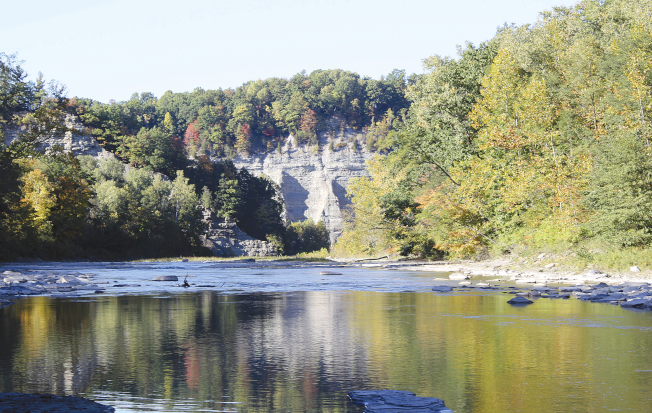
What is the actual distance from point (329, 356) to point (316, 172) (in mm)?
157668

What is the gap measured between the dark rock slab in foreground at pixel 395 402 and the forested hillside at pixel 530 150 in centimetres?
2100

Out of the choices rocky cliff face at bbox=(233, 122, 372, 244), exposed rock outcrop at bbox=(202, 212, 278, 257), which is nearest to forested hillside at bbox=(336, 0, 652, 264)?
exposed rock outcrop at bbox=(202, 212, 278, 257)

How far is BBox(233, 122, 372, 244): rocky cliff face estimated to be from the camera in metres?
Result: 160

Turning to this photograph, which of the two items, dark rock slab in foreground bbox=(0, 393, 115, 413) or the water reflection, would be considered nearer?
dark rock slab in foreground bbox=(0, 393, 115, 413)

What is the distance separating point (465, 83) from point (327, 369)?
3934cm

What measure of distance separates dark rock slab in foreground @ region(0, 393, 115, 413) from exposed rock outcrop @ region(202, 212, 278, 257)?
9590 cm

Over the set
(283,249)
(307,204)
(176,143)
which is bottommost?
(283,249)

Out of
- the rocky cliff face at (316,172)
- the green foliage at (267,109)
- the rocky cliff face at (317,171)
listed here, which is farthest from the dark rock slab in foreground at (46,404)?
the green foliage at (267,109)

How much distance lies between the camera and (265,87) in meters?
191

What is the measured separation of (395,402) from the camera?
6.07m

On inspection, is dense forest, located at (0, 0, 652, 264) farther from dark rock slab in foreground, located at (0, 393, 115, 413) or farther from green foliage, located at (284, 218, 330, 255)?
green foliage, located at (284, 218, 330, 255)

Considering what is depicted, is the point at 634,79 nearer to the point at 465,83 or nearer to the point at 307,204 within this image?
the point at 465,83

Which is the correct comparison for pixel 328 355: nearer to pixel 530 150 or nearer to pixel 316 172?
pixel 530 150

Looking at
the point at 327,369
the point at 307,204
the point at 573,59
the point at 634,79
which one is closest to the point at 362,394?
the point at 327,369
